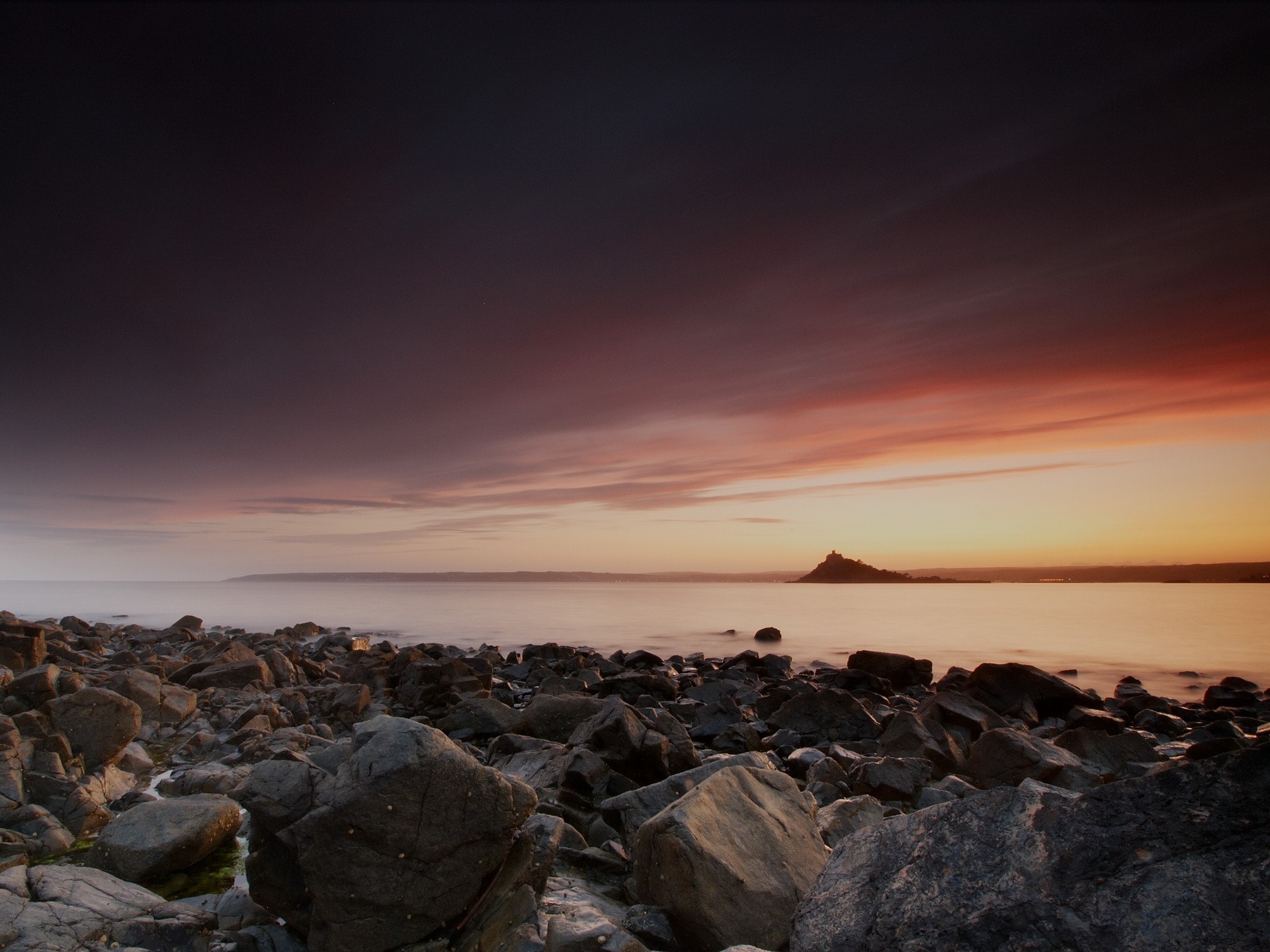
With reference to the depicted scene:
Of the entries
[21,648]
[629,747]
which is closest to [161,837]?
[629,747]

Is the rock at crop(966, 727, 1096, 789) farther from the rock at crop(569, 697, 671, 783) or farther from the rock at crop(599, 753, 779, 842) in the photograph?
the rock at crop(569, 697, 671, 783)

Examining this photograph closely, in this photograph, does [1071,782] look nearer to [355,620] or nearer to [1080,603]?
[355,620]

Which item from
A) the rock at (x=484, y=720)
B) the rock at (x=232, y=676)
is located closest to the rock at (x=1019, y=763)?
the rock at (x=484, y=720)

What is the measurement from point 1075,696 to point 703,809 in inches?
603

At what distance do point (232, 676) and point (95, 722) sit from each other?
6.59m

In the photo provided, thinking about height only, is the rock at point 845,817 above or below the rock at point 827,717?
above

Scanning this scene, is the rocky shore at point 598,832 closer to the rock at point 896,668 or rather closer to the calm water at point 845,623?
the rock at point 896,668

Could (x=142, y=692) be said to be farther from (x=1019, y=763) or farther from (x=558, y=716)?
(x=1019, y=763)

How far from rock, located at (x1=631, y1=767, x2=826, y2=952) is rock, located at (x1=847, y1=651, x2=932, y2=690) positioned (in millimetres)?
17298

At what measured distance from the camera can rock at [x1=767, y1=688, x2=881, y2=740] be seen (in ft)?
43.8

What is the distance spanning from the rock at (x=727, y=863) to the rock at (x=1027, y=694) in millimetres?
13139

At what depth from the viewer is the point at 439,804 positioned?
191 inches

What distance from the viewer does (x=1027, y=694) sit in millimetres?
16719

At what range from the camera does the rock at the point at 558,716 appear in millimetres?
11883
